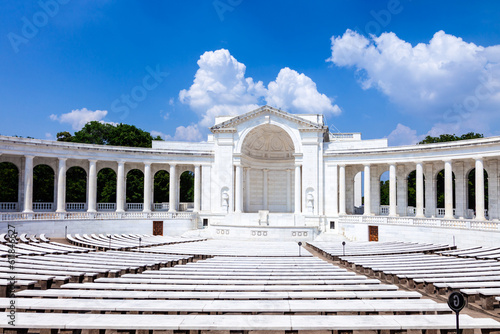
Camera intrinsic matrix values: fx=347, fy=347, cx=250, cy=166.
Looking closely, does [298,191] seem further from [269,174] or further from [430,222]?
[430,222]

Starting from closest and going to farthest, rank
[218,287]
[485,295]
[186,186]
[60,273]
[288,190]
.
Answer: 1. [485,295]
2. [218,287]
3. [60,273]
4. [288,190]
5. [186,186]

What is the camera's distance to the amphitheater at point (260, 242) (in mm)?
12000

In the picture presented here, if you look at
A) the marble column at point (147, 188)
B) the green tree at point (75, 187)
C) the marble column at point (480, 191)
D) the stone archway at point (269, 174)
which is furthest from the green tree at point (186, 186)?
the marble column at point (480, 191)

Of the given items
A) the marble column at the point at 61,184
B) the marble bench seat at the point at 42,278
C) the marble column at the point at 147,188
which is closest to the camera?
the marble bench seat at the point at 42,278

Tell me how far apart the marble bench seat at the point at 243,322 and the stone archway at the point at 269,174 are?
51448 mm

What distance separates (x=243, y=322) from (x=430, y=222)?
39248 millimetres

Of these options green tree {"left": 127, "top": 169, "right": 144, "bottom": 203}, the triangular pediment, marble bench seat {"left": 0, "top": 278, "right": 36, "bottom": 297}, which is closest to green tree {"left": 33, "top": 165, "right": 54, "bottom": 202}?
green tree {"left": 127, "top": 169, "right": 144, "bottom": 203}

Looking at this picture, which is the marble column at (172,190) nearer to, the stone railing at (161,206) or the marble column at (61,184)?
the stone railing at (161,206)

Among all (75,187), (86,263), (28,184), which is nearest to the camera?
(86,263)

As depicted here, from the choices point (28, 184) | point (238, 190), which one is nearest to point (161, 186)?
point (238, 190)

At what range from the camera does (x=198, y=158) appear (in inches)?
2373

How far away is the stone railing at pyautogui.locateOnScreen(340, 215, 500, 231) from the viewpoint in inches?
1462

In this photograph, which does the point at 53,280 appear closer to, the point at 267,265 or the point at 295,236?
the point at 267,265

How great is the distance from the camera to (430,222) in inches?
1687
